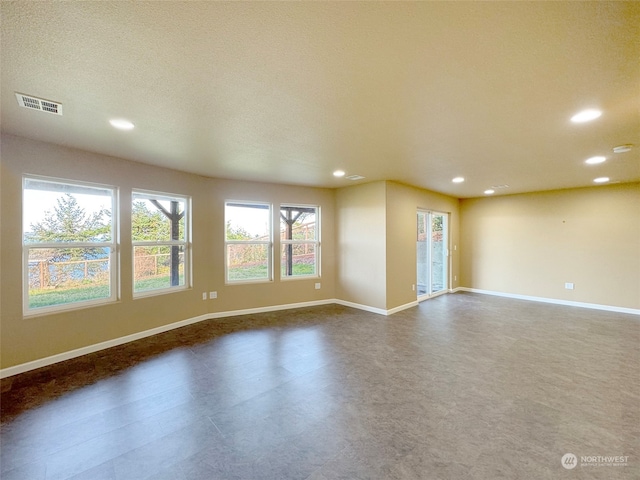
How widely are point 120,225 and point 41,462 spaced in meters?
2.74

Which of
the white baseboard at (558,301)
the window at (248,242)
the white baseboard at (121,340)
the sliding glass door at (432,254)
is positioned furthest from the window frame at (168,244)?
the white baseboard at (558,301)


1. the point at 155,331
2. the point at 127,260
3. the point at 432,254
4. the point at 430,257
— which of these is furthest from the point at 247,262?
the point at 432,254

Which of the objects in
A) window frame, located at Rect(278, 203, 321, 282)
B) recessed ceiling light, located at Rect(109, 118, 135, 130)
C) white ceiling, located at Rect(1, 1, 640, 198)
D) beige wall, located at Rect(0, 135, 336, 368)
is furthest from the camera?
window frame, located at Rect(278, 203, 321, 282)

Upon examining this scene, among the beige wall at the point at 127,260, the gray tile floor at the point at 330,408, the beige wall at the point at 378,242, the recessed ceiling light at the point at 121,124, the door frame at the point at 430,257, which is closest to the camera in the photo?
the gray tile floor at the point at 330,408

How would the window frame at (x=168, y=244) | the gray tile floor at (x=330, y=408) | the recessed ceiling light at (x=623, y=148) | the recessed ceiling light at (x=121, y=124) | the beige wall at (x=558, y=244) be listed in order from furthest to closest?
the beige wall at (x=558, y=244) → the window frame at (x=168, y=244) → the recessed ceiling light at (x=623, y=148) → the recessed ceiling light at (x=121, y=124) → the gray tile floor at (x=330, y=408)

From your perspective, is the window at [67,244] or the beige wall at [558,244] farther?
the beige wall at [558,244]

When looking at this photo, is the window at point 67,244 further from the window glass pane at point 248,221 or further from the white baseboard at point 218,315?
the window glass pane at point 248,221

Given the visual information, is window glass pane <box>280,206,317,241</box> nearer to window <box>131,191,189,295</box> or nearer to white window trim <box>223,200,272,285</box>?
white window trim <box>223,200,272,285</box>

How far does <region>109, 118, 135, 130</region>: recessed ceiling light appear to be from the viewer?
2.51 metres

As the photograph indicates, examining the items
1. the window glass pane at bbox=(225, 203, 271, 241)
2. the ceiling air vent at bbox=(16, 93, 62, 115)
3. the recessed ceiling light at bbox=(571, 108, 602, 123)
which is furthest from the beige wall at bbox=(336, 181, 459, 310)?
the ceiling air vent at bbox=(16, 93, 62, 115)

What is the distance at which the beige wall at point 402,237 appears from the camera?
17.1 feet

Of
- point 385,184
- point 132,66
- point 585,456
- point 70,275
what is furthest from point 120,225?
point 585,456

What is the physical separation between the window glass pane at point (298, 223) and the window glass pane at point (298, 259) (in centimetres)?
19

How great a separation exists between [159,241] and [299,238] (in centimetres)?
256
